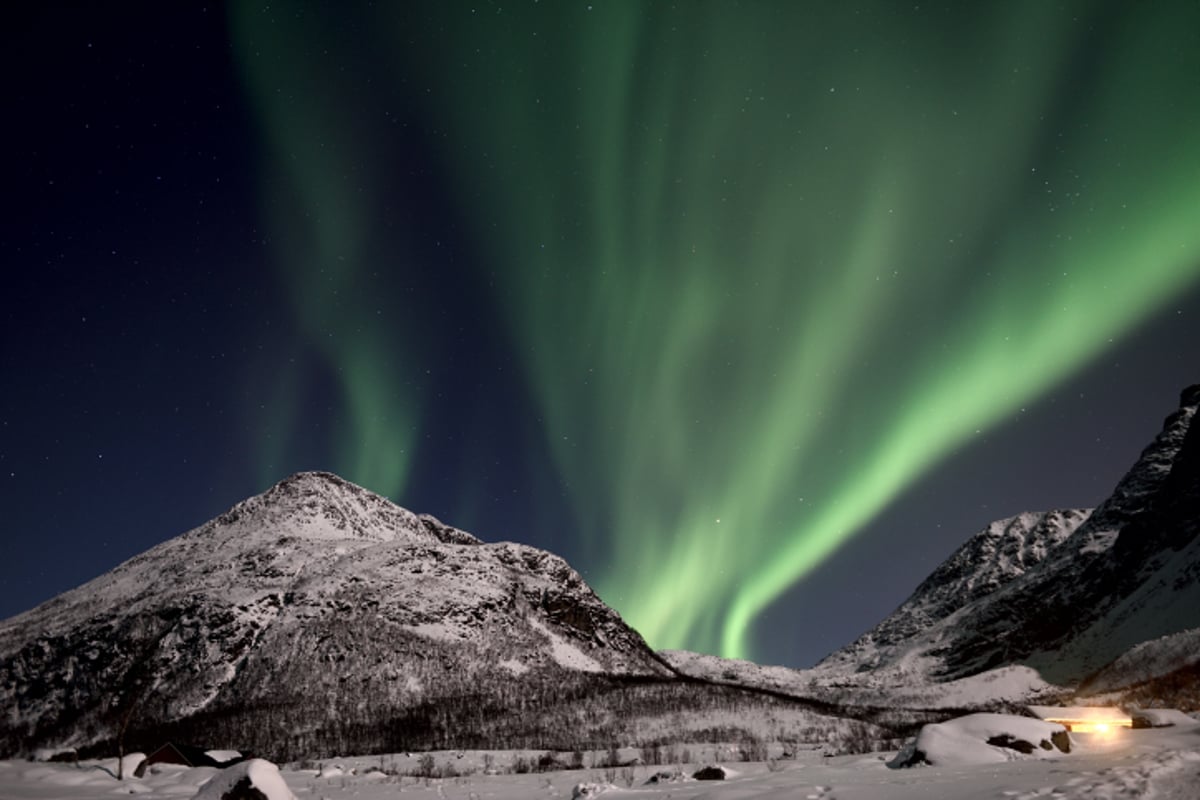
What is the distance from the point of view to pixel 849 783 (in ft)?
58.2

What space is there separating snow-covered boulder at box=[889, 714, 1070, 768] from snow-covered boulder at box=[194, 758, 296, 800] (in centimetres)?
2014

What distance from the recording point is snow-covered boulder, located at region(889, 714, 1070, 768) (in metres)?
23.6

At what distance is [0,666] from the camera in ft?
607

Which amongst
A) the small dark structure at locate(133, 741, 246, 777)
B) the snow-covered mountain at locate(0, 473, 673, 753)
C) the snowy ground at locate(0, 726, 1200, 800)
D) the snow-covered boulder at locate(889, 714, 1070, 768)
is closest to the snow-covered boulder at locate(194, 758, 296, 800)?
the snowy ground at locate(0, 726, 1200, 800)

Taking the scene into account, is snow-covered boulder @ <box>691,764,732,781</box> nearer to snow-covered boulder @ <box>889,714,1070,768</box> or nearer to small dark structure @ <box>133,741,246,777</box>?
snow-covered boulder @ <box>889,714,1070,768</box>

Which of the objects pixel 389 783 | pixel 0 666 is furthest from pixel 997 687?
pixel 0 666

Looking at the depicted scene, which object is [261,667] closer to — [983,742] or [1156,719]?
[1156,719]

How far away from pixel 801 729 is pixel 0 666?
207 m

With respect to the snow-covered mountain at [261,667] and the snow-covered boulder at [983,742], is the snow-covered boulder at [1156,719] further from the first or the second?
the snow-covered mountain at [261,667]

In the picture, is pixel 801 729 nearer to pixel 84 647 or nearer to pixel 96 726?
pixel 96 726

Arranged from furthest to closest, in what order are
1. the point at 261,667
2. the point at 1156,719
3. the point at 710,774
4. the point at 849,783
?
the point at 261,667, the point at 1156,719, the point at 710,774, the point at 849,783

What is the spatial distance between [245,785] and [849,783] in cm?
1602

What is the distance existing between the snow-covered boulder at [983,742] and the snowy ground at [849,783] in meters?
1.24

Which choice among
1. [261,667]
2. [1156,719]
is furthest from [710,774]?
[261,667]
